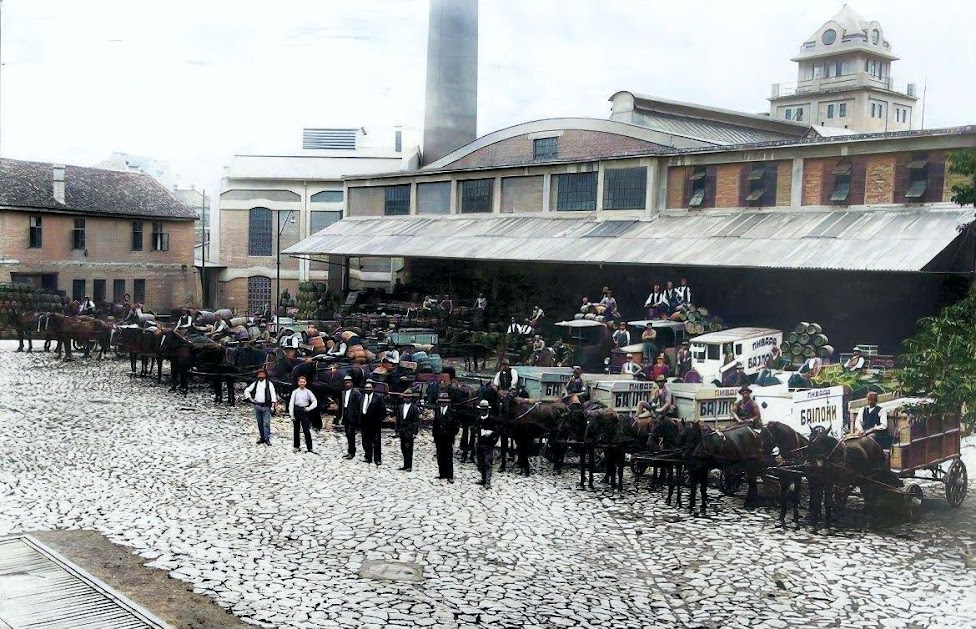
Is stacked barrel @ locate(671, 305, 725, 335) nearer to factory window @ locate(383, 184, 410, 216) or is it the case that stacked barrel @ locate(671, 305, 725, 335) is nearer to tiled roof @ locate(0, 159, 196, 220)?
factory window @ locate(383, 184, 410, 216)

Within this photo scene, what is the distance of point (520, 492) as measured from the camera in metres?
14.7

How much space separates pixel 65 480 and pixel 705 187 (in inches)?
735

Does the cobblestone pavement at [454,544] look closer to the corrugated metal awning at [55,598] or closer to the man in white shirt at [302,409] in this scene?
the man in white shirt at [302,409]

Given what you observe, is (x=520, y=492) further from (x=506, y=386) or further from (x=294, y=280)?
(x=294, y=280)

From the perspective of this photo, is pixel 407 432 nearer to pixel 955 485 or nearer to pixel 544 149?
pixel 955 485

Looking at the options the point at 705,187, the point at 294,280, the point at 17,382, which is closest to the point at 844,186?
the point at 705,187

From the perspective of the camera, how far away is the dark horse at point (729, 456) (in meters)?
13.7

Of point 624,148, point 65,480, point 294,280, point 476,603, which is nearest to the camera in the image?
point 476,603

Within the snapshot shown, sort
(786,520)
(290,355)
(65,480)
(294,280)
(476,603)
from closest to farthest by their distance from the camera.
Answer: (476,603), (786,520), (65,480), (290,355), (294,280)

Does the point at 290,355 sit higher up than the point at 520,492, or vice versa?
the point at 290,355

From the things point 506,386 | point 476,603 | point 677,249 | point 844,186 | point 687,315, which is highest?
point 844,186

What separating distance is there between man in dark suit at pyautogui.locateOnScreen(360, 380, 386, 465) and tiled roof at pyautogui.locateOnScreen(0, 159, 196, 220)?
1997 cm

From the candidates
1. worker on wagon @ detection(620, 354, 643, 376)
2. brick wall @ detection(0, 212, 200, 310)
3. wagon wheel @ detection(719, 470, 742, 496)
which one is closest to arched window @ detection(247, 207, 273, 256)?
brick wall @ detection(0, 212, 200, 310)

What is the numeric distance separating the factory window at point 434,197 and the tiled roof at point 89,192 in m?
9.86
